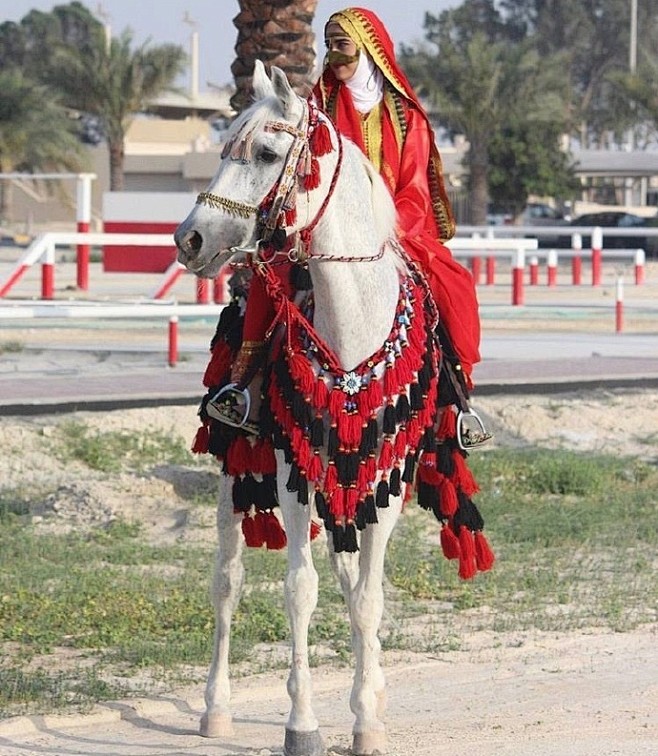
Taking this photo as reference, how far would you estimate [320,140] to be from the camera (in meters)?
5.61

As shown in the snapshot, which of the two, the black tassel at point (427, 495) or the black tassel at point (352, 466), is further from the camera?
the black tassel at point (427, 495)

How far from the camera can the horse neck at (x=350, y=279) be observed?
5.65 m

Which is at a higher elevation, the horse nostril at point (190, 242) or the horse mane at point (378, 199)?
the horse mane at point (378, 199)

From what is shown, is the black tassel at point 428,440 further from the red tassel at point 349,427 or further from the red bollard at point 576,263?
the red bollard at point 576,263

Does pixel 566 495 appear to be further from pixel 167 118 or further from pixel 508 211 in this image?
pixel 167 118

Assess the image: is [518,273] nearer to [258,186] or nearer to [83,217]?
[83,217]

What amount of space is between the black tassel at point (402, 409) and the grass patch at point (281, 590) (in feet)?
5.78

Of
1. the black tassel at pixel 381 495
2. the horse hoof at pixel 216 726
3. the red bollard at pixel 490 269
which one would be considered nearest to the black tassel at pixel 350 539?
the black tassel at pixel 381 495

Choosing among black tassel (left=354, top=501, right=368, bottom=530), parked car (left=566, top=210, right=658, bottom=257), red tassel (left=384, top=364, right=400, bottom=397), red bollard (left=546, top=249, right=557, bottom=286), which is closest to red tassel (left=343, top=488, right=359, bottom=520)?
black tassel (left=354, top=501, right=368, bottom=530)

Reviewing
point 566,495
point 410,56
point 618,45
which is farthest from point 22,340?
point 618,45

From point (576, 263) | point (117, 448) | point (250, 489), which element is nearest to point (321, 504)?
point (250, 489)

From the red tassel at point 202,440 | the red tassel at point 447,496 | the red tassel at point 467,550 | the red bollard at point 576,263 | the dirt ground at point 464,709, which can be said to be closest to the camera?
the dirt ground at point 464,709

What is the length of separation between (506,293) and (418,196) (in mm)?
22963

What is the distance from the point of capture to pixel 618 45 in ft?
373
